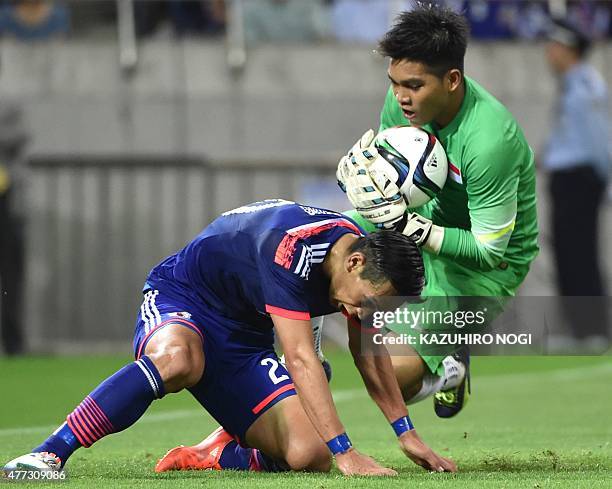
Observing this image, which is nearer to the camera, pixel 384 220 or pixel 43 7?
pixel 384 220

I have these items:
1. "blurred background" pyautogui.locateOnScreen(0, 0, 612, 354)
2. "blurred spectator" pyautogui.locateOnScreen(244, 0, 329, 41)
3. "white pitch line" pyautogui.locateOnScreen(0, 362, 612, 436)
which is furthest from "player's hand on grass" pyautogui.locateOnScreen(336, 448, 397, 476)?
"blurred spectator" pyautogui.locateOnScreen(244, 0, 329, 41)

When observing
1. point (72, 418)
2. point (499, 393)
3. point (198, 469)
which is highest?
point (72, 418)

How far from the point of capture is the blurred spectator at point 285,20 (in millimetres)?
17359

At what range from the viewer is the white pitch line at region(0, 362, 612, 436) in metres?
8.90

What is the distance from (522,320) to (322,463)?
6145 mm

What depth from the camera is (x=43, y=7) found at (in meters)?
17.4

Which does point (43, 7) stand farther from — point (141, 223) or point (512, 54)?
point (512, 54)

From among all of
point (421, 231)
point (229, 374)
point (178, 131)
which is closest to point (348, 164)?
point (421, 231)

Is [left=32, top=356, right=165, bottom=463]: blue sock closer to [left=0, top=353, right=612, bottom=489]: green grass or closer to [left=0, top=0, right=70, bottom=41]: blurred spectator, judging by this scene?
[left=0, top=353, right=612, bottom=489]: green grass

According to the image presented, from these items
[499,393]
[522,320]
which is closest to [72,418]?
[499,393]

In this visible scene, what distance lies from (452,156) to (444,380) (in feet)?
4.57

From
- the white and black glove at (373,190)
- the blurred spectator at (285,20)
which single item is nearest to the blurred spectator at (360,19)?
the blurred spectator at (285,20)

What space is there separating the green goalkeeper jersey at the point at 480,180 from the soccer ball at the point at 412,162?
15 cm

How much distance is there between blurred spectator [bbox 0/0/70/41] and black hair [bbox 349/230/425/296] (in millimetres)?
12101
